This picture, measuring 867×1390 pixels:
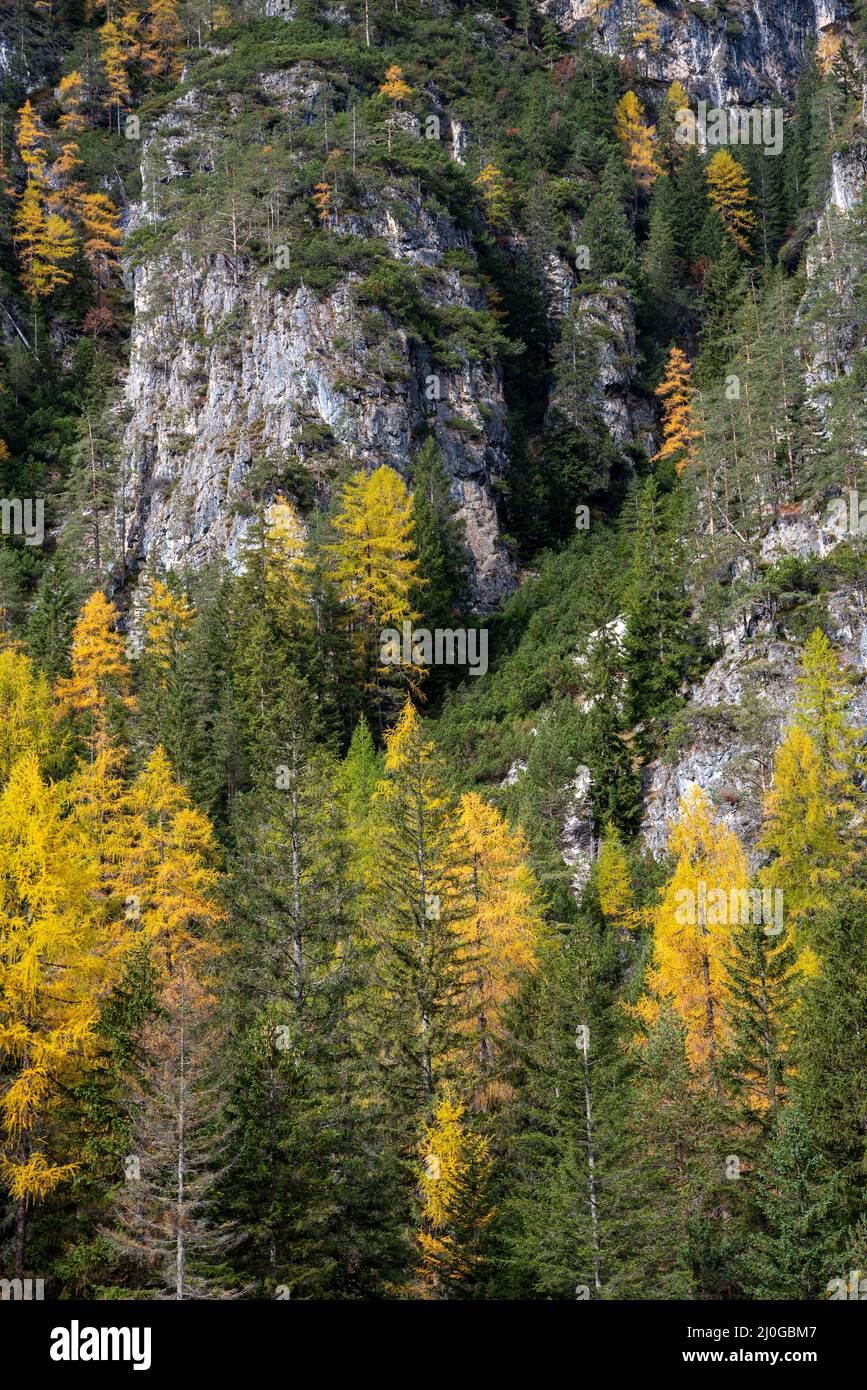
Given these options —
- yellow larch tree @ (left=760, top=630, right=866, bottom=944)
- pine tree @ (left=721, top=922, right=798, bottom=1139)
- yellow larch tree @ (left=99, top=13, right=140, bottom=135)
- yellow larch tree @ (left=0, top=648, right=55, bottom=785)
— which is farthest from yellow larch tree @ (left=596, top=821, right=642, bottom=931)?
yellow larch tree @ (left=99, top=13, right=140, bottom=135)

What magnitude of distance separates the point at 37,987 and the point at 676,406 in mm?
63016

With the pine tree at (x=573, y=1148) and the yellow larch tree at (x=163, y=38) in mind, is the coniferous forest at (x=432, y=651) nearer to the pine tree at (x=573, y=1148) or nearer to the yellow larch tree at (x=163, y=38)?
the pine tree at (x=573, y=1148)

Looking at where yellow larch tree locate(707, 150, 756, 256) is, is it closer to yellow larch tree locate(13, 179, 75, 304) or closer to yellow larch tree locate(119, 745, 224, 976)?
yellow larch tree locate(13, 179, 75, 304)

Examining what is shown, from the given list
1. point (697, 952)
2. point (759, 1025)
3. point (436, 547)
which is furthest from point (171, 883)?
point (436, 547)

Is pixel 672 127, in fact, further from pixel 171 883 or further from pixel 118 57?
pixel 171 883

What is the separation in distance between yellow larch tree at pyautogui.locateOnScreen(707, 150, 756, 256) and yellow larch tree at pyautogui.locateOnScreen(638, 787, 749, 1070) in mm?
70647

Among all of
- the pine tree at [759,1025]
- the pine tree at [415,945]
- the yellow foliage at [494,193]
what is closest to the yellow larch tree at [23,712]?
the pine tree at [415,945]

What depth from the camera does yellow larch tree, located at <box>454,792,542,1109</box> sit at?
2766 cm

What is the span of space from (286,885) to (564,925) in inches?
371

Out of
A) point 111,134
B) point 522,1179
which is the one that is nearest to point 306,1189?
point 522,1179

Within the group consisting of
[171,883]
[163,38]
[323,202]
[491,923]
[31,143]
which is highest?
[163,38]

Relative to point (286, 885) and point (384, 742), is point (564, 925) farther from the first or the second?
point (384, 742)

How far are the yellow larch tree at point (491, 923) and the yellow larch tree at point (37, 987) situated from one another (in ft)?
30.7

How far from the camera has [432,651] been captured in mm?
53625
